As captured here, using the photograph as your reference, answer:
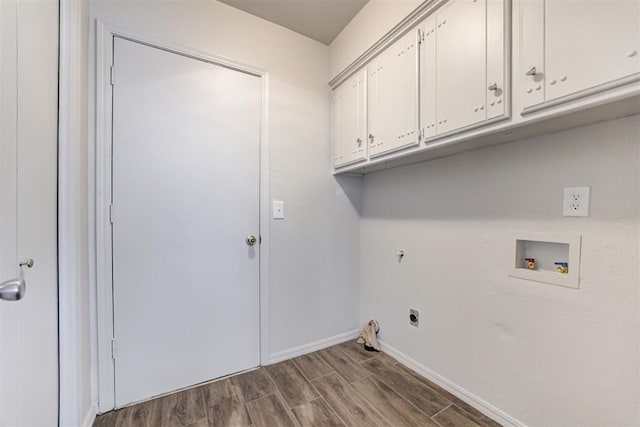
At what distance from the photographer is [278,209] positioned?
6.34ft

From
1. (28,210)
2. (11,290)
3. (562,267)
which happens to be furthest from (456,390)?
(28,210)

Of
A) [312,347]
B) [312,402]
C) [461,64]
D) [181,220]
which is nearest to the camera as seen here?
[461,64]

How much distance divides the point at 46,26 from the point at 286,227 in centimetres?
153

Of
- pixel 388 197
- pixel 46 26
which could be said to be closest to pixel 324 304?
pixel 388 197

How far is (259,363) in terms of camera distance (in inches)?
73.0

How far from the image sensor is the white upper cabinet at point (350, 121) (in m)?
1.85

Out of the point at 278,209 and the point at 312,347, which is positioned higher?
the point at 278,209

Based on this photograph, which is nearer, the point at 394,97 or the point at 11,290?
the point at 11,290

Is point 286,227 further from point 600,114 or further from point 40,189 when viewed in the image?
point 600,114

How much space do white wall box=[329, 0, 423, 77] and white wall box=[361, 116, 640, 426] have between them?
90cm

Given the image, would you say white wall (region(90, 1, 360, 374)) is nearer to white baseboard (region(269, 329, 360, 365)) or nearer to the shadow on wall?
white baseboard (region(269, 329, 360, 365))

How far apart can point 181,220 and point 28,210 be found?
73cm

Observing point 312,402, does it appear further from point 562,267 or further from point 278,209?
point 562,267

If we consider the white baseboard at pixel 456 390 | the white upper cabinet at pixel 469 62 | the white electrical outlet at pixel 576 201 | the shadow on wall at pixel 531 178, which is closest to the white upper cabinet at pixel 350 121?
the shadow on wall at pixel 531 178
